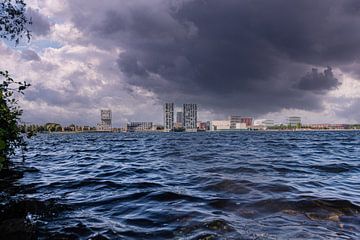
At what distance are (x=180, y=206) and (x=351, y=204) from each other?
6.22m

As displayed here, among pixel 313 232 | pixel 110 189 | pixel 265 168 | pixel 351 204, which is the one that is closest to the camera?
pixel 313 232

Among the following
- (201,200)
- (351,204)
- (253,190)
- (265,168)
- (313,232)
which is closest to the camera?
(313,232)

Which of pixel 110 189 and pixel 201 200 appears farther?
pixel 110 189

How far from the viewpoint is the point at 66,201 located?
40.6 ft

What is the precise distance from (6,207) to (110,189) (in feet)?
15.8

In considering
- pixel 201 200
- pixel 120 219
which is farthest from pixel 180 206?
pixel 120 219

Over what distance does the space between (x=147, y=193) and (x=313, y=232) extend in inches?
294

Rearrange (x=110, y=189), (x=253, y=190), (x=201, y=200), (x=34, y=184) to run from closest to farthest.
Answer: (x=201, y=200) < (x=253, y=190) < (x=110, y=189) < (x=34, y=184)

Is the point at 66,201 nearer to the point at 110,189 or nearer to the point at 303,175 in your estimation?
the point at 110,189

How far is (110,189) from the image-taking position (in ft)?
48.6

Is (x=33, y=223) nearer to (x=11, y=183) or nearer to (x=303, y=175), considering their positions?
(x=11, y=183)

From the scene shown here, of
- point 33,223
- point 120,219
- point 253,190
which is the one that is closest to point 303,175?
point 253,190

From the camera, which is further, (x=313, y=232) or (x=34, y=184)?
(x=34, y=184)

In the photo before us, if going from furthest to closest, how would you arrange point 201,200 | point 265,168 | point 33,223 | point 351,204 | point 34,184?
point 265,168, point 34,184, point 201,200, point 351,204, point 33,223
